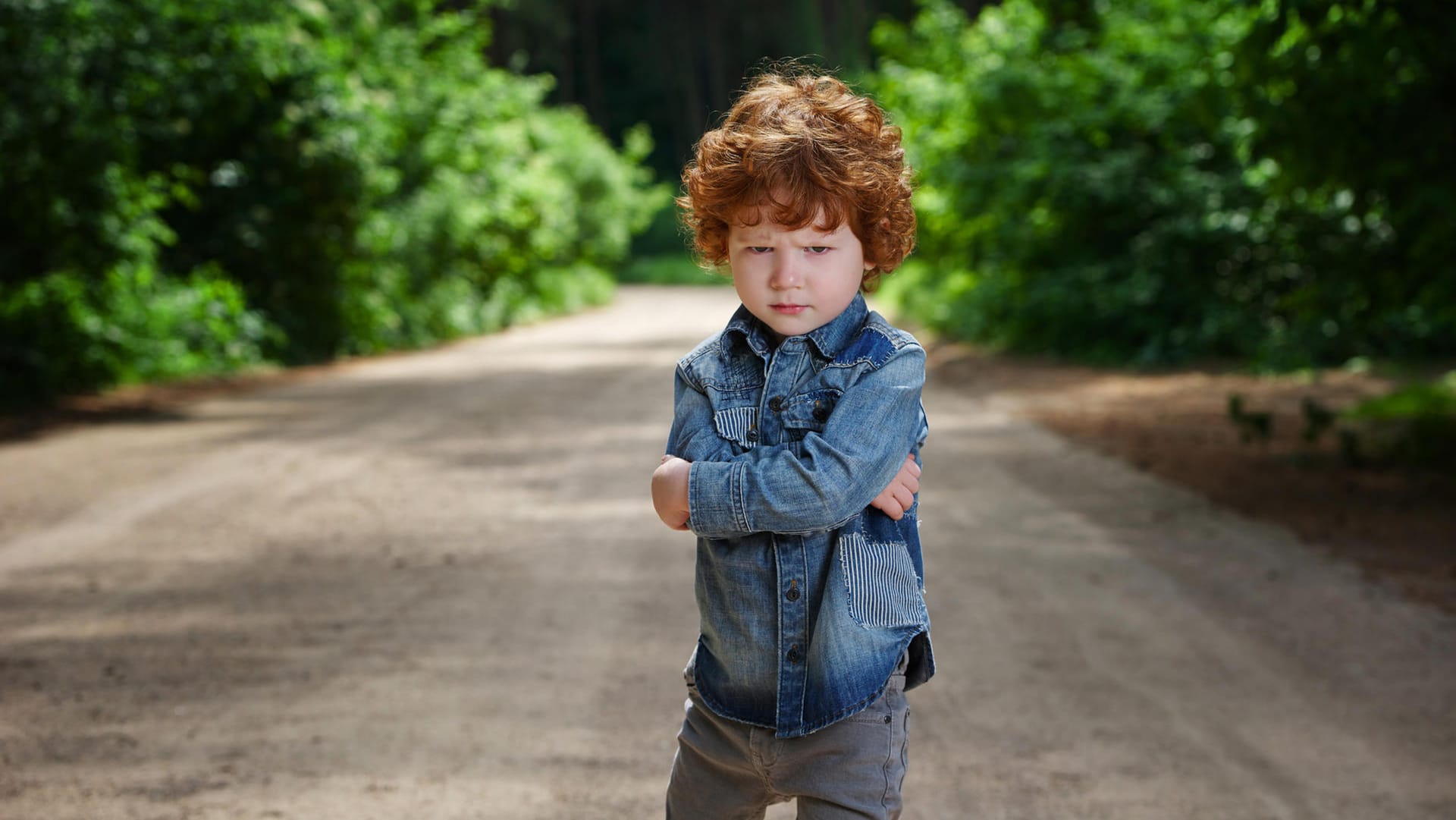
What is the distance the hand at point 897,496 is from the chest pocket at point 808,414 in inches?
5.7

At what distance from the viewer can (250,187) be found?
57.0 feet

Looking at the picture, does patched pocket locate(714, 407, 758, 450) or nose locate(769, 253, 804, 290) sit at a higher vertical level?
nose locate(769, 253, 804, 290)

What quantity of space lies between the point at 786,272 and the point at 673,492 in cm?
38

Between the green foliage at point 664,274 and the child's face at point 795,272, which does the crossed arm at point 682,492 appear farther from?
the green foliage at point 664,274

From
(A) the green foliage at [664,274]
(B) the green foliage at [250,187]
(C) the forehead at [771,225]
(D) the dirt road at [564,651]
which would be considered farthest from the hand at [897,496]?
(A) the green foliage at [664,274]

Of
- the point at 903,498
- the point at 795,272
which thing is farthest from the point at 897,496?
the point at 795,272

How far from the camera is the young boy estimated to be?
2.13 m

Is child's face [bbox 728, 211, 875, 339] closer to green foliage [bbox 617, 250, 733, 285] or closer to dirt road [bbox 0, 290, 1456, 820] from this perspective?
dirt road [bbox 0, 290, 1456, 820]

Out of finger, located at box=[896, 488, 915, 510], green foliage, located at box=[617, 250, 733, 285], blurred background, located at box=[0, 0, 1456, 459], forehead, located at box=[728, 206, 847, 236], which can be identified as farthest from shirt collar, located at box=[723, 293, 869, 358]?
green foliage, located at box=[617, 250, 733, 285]

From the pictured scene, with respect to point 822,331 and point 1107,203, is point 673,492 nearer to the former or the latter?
point 822,331

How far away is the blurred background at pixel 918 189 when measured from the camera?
779 centimetres

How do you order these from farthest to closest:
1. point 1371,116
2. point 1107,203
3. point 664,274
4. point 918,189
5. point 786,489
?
1. point 664,274
2. point 1107,203
3. point 1371,116
4. point 918,189
5. point 786,489

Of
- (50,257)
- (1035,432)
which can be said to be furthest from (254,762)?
(50,257)

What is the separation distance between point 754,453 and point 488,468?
7.55 metres
